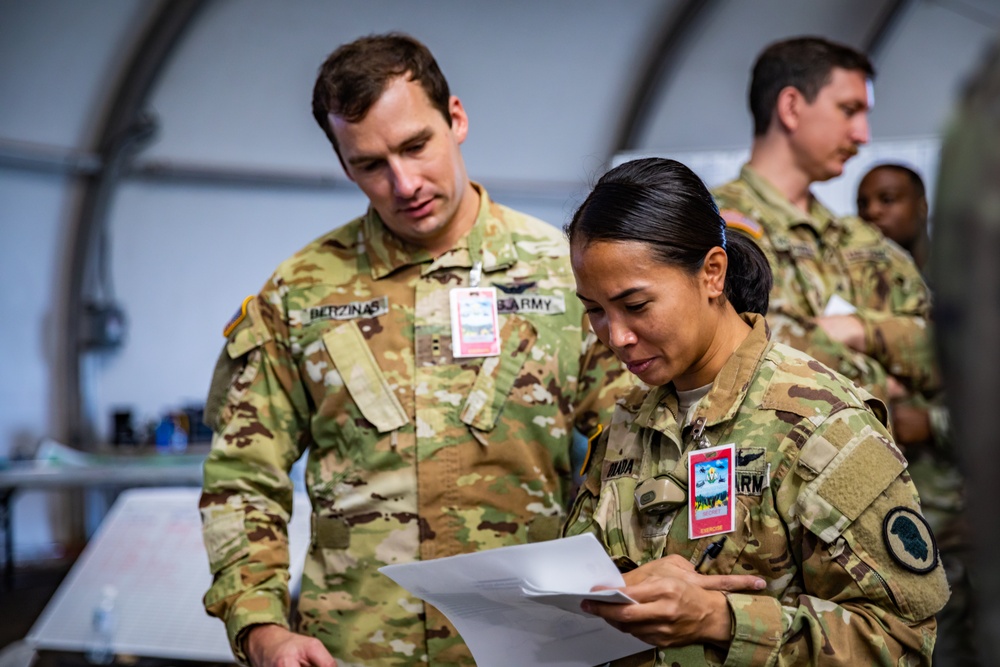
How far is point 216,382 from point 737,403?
119 centimetres

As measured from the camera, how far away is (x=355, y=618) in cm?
210

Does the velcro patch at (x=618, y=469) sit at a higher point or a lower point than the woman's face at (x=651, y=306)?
lower

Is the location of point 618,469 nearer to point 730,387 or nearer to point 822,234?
point 730,387

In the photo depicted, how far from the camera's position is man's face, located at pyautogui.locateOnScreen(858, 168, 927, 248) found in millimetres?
4098

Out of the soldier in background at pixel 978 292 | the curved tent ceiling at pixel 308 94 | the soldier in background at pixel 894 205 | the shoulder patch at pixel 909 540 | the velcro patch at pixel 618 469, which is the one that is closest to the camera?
the soldier in background at pixel 978 292

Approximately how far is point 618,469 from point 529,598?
294mm

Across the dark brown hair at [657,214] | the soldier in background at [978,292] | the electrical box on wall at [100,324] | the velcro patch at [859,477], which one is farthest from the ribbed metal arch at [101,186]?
the soldier in background at [978,292]

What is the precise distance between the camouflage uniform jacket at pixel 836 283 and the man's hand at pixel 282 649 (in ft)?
4.34

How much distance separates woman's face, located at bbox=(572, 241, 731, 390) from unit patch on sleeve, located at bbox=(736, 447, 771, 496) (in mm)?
159

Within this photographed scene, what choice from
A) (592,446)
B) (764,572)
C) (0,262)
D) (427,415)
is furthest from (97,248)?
(764,572)

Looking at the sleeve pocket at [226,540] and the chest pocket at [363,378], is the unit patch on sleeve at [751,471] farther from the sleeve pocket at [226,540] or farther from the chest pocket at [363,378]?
the sleeve pocket at [226,540]

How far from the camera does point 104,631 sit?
3416 millimetres

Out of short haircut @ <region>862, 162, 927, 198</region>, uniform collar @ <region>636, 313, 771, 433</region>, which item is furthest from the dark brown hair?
short haircut @ <region>862, 162, 927, 198</region>

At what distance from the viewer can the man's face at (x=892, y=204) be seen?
410 centimetres
